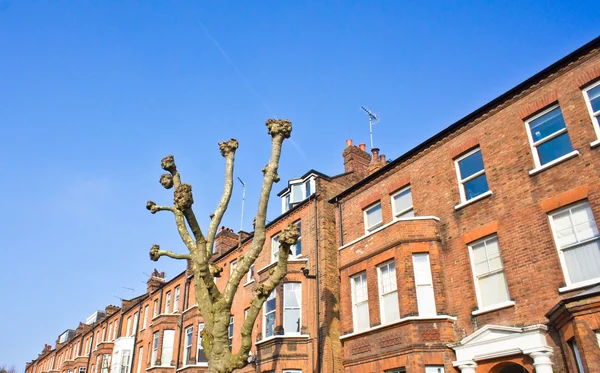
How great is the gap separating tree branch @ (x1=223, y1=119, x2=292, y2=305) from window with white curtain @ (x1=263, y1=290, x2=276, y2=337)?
7.74 meters

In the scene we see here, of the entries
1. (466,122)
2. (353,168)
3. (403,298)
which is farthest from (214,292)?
(353,168)

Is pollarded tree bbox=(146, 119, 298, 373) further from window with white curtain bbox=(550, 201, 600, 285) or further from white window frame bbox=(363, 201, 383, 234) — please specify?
window with white curtain bbox=(550, 201, 600, 285)

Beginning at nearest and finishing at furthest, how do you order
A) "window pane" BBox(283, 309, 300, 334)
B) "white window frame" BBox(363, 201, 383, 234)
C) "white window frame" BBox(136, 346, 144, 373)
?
1. "white window frame" BBox(363, 201, 383, 234)
2. "window pane" BBox(283, 309, 300, 334)
3. "white window frame" BBox(136, 346, 144, 373)

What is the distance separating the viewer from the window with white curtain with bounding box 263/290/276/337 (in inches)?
828

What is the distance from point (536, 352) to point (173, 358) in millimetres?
23437

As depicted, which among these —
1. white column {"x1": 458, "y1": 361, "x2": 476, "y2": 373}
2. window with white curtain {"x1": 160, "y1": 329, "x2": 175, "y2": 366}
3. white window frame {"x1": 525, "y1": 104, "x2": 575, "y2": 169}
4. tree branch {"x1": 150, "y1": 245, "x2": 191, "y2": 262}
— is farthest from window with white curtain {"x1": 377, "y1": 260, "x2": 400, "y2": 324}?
window with white curtain {"x1": 160, "y1": 329, "x2": 175, "y2": 366}

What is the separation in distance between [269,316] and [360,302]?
5408 mm

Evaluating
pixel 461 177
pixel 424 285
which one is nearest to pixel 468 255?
pixel 424 285

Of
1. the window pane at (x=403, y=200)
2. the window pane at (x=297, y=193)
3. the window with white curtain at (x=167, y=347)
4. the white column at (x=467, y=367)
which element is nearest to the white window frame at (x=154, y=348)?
the window with white curtain at (x=167, y=347)

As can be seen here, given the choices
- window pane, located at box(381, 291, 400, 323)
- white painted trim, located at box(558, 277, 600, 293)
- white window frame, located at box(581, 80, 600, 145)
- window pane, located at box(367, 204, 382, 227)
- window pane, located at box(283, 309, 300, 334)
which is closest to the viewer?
white painted trim, located at box(558, 277, 600, 293)

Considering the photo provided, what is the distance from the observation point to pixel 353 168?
25.0 m

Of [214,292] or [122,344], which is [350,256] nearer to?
[214,292]

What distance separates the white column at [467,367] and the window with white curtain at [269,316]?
30.6ft

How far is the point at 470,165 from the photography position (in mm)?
15695
